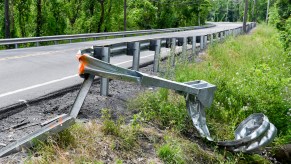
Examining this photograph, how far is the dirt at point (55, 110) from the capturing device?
408 cm

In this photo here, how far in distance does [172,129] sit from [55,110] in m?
1.73

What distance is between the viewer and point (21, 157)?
3381 mm

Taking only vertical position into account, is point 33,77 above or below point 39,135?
below

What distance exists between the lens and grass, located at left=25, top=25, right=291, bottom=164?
12.3ft

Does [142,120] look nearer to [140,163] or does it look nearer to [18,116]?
[140,163]

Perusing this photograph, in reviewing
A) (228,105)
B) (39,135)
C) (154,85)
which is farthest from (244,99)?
(39,135)

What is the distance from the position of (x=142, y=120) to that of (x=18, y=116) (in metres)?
1.69

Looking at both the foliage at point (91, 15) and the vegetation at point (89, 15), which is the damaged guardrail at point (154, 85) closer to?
the vegetation at point (89, 15)

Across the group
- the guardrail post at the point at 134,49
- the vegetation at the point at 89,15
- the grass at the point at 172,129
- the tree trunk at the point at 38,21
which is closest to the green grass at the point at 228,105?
the grass at the point at 172,129

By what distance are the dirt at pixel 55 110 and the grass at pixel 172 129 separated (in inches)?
9.5

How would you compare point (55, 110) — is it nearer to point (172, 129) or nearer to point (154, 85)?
point (154, 85)

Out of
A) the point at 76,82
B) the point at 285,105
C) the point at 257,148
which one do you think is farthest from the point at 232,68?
the point at 257,148

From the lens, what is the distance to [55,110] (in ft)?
17.1

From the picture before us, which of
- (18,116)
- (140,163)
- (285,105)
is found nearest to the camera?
(140,163)
